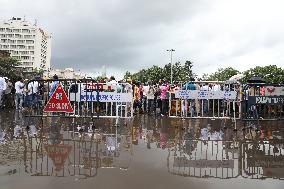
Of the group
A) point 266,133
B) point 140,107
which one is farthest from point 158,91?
point 266,133

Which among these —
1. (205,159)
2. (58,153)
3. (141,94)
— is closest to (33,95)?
(141,94)

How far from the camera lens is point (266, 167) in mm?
6637

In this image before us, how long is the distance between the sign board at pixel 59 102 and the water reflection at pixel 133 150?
0.65 meters

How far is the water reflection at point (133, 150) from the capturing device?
247 inches

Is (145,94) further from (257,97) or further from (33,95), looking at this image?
(257,97)

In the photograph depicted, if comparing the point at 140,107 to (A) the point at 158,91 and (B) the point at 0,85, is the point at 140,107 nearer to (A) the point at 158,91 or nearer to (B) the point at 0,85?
(A) the point at 158,91

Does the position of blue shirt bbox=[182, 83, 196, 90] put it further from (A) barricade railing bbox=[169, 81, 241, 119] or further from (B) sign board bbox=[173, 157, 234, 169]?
(B) sign board bbox=[173, 157, 234, 169]

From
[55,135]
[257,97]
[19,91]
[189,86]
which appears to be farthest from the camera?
[19,91]

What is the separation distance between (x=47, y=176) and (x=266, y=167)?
367 cm

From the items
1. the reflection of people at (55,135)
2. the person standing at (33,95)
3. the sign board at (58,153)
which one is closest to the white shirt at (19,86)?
the person standing at (33,95)

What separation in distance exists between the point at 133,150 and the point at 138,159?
0.94m

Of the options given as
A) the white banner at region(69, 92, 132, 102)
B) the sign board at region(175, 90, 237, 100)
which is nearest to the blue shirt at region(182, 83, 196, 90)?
the sign board at region(175, 90, 237, 100)

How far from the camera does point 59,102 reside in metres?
10.8

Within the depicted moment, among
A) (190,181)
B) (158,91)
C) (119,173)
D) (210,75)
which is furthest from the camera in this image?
(210,75)
